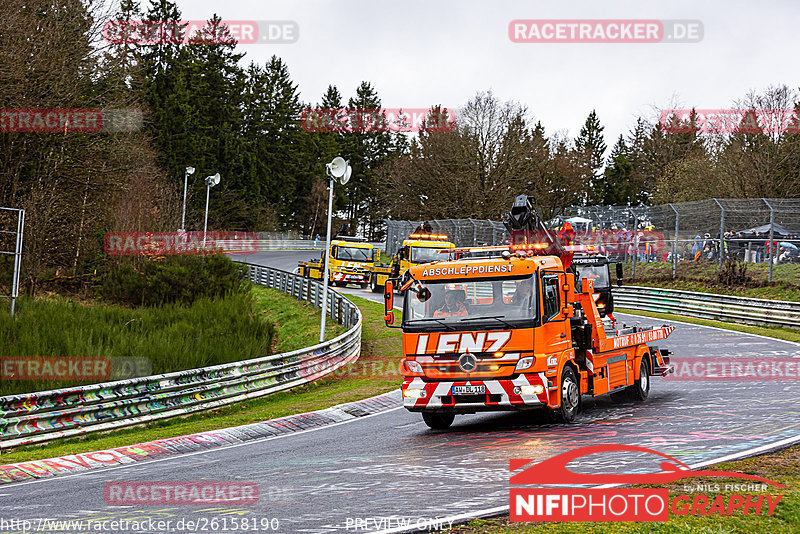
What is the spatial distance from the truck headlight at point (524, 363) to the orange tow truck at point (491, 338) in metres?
0.01

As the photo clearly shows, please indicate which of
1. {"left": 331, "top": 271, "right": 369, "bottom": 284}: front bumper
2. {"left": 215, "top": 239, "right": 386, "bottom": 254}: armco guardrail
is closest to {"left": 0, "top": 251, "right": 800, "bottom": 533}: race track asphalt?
{"left": 331, "top": 271, "right": 369, "bottom": 284}: front bumper

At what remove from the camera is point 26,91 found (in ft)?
87.2

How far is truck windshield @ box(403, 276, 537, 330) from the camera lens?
11.6 metres

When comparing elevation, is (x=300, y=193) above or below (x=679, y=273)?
above

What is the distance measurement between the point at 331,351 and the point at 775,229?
17.9 m

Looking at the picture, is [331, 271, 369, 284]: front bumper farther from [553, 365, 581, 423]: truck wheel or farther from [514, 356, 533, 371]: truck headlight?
[514, 356, 533, 371]: truck headlight

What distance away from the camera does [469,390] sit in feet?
37.9

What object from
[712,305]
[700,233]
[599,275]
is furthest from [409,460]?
[700,233]

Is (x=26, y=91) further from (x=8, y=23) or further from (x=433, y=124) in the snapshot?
(x=433, y=124)

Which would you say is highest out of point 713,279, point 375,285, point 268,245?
point 268,245

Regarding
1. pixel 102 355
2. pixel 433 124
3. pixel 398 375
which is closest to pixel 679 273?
pixel 398 375

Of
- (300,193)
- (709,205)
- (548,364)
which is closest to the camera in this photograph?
(548,364)

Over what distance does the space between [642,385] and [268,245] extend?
64204mm

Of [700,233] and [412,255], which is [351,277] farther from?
[700,233]
